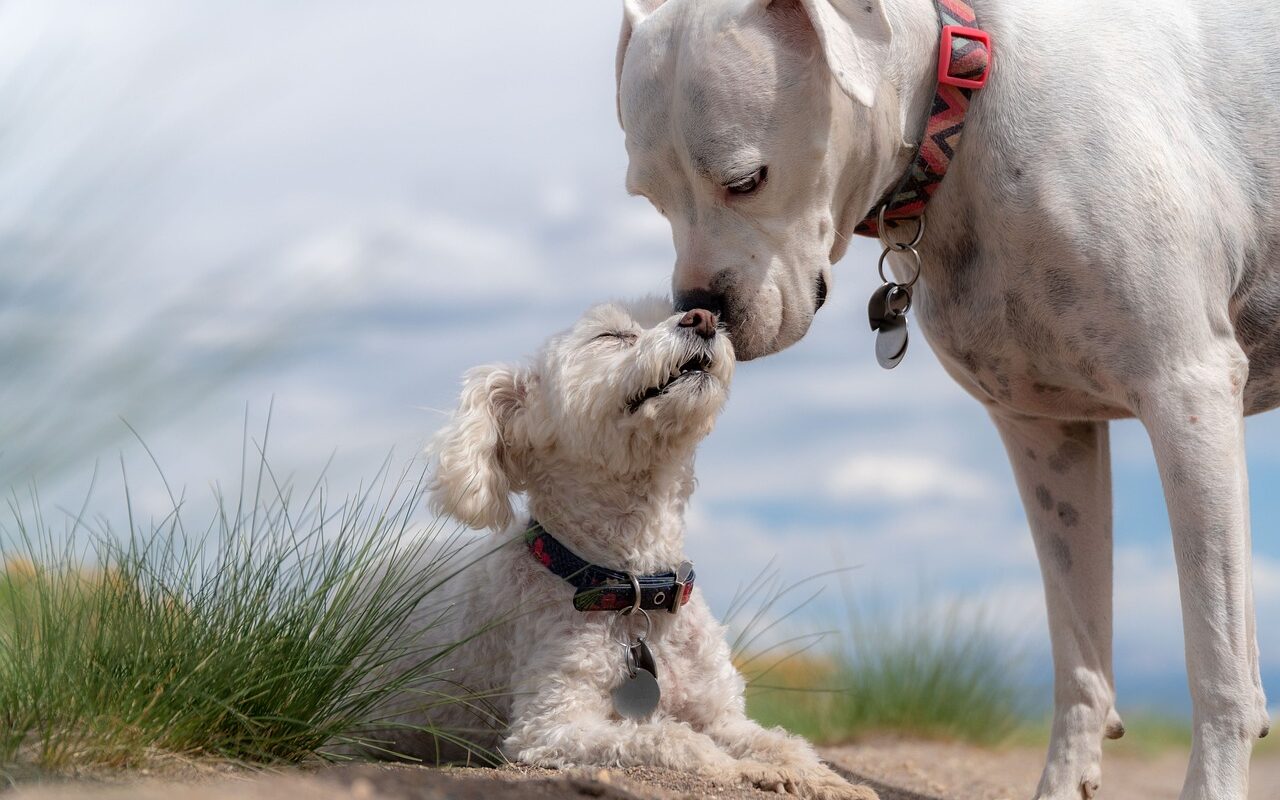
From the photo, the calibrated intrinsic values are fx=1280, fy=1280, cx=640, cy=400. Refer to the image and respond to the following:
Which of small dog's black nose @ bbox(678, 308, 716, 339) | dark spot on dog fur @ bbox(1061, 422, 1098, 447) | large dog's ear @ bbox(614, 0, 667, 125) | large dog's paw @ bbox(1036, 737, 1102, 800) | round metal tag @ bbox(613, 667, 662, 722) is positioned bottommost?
large dog's paw @ bbox(1036, 737, 1102, 800)

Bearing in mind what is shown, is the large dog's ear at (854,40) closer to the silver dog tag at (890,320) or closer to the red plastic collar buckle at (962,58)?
the red plastic collar buckle at (962,58)

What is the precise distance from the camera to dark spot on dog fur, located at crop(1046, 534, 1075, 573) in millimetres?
4852

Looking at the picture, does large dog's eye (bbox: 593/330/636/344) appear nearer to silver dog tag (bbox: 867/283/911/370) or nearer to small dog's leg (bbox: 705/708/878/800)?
silver dog tag (bbox: 867/283/911/370)

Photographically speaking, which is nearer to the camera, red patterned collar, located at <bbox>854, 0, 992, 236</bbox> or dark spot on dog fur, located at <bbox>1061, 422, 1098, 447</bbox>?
red patterned collar, located at <bbox>854, 0, 992, 236</bbox>

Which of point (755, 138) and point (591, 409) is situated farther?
point (755, 138)

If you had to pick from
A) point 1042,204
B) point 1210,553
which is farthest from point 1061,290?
point 1210,553

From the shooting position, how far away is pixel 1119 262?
12.9 feet

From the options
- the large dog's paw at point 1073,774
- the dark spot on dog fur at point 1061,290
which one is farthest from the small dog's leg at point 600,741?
the dark spot on dog fur at point 1061,290

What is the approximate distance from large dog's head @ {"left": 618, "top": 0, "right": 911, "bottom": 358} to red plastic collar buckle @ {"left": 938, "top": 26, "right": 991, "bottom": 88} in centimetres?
20

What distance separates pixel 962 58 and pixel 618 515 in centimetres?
185

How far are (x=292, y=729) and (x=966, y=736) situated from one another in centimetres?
547

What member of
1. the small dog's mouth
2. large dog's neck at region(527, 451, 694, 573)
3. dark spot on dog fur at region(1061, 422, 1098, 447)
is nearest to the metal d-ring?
large dog's neck at region(527, 451, 694, 573)

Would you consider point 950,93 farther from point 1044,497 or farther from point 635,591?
point 635,591

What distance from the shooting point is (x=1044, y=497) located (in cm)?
489
